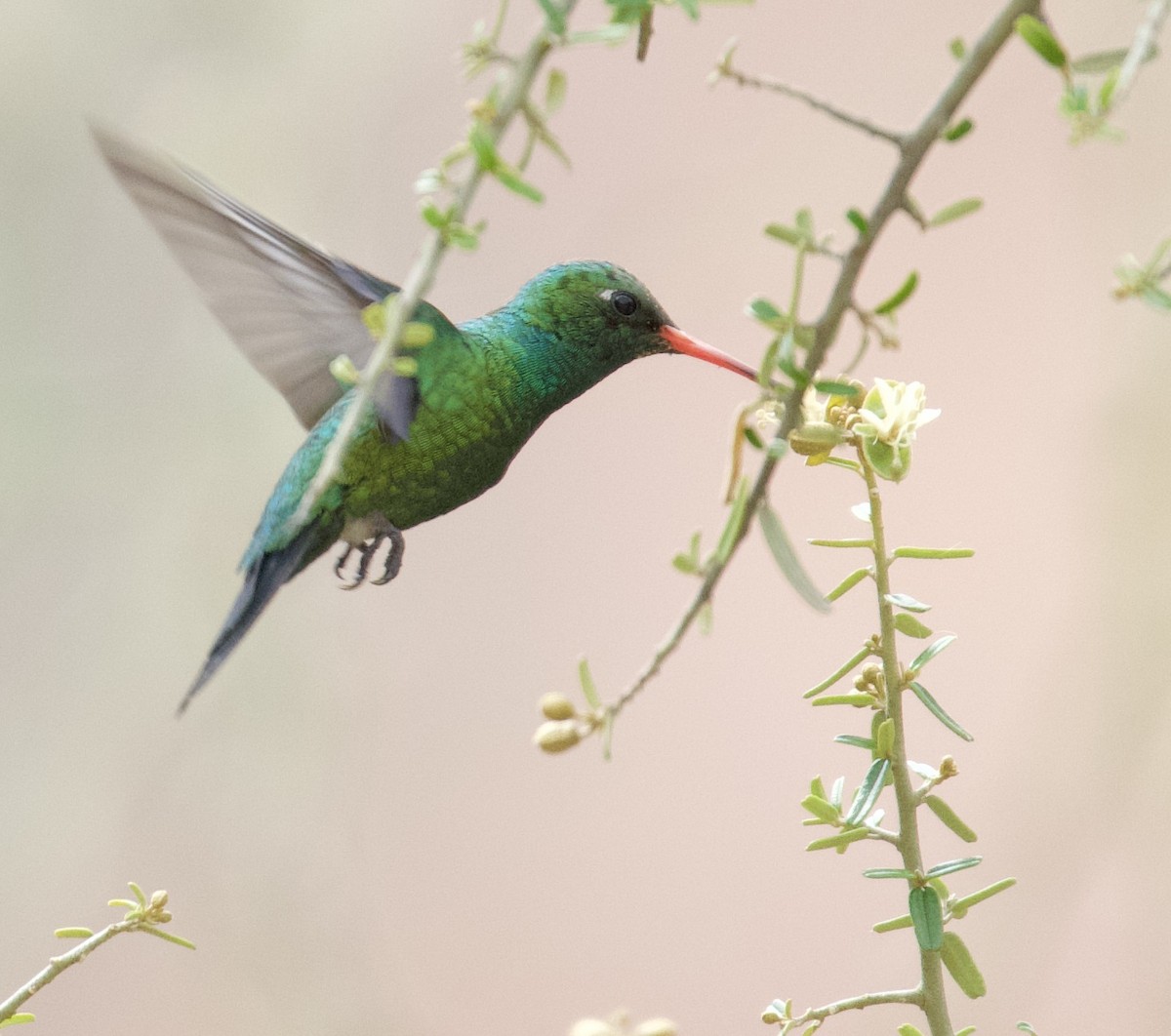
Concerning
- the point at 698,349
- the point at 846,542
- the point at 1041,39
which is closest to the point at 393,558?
the point at 698,349

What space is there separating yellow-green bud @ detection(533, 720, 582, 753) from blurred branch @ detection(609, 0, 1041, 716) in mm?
24

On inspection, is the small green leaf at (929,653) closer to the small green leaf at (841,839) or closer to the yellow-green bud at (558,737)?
the small green leaf at (841,839)

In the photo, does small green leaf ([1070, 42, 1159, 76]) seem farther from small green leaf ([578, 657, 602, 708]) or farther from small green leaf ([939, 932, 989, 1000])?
small green leaf ([939, 932, 989, 1000])

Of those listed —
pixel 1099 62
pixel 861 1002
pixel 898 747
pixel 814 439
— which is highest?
pixel 1099 62

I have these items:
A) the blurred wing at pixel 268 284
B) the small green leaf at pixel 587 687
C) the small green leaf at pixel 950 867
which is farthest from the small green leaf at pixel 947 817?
the blurred wing at pixel 268 284

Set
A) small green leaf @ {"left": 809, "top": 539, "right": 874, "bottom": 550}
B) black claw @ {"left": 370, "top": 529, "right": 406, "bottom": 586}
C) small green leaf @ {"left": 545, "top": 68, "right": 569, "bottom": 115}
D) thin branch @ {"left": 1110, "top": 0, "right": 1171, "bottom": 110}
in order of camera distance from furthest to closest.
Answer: black claw @ {"left": 370, "top": 529, "right": 406, "bottom": 586}, small green leaf @ {"left": 809, "top": 539, "right": 874, "bottom": 550}, small green leaf @ {"left": 545, "top": 68, "right": 569, "bottom": 115}, thin branch @ {"left": 1110, "top": 0, "right": 1171, "bottom": 110}

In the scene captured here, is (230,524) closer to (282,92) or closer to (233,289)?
(282,92)

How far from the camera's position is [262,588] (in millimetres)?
953

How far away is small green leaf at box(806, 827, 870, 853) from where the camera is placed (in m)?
0.57

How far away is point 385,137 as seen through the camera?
2.71 m

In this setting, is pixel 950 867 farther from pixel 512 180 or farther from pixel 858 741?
pixel 512 180

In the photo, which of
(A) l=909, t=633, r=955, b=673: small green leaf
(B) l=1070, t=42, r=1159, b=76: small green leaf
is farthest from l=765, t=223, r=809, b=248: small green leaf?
(A) l=909, t=633, r=955, b=673: small green leaf

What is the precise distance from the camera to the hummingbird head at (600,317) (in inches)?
36.4

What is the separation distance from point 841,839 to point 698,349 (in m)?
0.40
